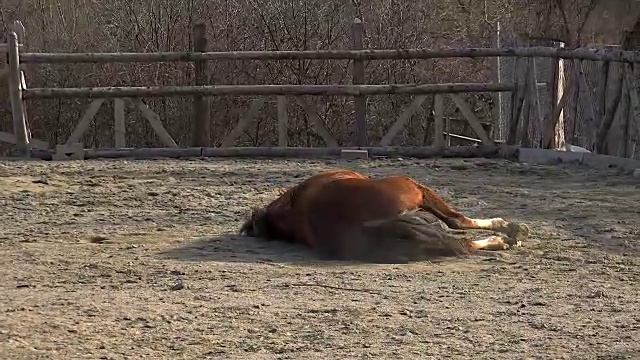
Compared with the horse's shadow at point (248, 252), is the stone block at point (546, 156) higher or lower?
higher

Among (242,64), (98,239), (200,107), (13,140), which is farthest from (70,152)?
(98,239)

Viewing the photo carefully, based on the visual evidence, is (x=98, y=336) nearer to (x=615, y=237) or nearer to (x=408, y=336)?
(x=408, y=336)

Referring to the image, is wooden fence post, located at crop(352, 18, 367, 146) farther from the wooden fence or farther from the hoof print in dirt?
the hoof print in dirt

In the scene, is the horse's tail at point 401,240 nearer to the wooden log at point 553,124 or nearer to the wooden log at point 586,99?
the wooden log at point 586,99

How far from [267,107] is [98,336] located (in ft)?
37.5

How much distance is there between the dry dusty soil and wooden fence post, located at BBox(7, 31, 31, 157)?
12.5ft

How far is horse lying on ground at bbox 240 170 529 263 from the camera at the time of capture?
6047 mm

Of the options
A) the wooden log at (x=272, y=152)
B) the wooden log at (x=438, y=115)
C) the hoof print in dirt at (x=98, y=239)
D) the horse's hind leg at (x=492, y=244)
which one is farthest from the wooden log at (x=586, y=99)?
the hoof print in dirt at (x=98, y=239)

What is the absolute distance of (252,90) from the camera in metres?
12.8

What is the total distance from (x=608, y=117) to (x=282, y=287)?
6.55m

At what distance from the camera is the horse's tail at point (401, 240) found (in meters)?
6.03

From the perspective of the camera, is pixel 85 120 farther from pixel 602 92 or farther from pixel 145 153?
pixel 602 92

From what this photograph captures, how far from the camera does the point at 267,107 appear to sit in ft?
51.6

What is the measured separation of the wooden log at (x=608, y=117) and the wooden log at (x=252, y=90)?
202 cm
